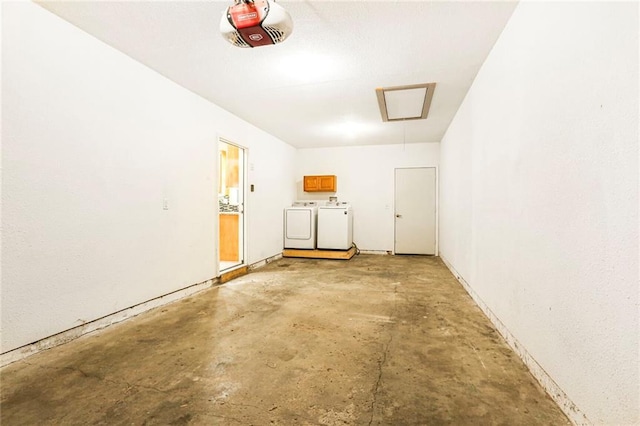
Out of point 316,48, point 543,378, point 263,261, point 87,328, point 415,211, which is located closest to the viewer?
point 543,378

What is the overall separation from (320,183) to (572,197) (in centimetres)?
556

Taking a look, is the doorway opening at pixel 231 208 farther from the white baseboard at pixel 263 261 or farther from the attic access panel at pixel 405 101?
the attic access panel at pixel 405 101

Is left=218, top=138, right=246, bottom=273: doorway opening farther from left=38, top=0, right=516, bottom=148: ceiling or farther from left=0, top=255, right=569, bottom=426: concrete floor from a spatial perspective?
left=0, top=255, right=569, bottom=426: concrete floor

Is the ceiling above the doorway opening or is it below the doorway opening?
above

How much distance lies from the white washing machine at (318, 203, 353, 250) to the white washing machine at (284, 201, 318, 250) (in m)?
0.17

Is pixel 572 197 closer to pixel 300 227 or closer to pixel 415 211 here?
pixel 300 227

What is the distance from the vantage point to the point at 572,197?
1373 millimetres

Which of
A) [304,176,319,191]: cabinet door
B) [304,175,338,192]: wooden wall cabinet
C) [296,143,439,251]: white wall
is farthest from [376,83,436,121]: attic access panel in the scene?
[304,176,319,191]: cabinet door

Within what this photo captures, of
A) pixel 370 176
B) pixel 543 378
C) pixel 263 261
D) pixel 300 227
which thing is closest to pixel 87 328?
pixel 263 261

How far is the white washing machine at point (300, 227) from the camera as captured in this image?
6.12m

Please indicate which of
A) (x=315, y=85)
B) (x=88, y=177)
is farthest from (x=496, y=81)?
(x=88, y=177)

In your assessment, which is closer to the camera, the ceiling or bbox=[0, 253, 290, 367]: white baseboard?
bbox=[0, 253, 290, 367]: white baseboard

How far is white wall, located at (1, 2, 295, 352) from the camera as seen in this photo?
1.97 m

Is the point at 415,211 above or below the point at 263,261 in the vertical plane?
above
